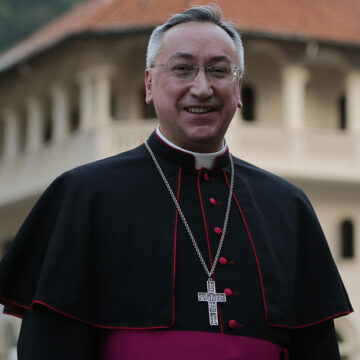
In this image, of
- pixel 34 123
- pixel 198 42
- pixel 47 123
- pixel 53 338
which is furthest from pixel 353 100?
pixel 53 338

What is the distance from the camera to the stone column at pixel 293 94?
24.3 meters

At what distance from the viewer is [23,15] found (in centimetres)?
4919

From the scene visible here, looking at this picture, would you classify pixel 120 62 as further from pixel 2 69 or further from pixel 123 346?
pixel 123 346

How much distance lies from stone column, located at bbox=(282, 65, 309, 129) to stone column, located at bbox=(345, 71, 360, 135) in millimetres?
970

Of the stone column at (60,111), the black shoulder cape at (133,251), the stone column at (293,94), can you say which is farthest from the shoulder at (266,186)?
the stone column at (60,111)

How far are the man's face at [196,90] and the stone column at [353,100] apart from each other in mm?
20904

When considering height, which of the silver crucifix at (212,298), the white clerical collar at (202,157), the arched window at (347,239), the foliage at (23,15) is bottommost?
the silver crucifix at (212,298)

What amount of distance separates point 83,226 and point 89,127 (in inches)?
806

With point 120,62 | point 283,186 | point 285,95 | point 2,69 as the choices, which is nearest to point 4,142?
point 2,69

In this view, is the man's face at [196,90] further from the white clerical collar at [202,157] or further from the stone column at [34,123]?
the stone column at [34,123]

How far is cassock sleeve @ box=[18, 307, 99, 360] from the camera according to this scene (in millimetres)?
3707

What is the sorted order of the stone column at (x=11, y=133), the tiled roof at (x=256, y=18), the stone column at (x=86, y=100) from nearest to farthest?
the tiled roof at (x=256, y=18), the stone column at (x=86, y=100), the stone column at (x=11, y=133)

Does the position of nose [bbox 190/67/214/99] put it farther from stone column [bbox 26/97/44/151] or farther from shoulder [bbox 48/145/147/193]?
stone column [bbox 26/97/44/151]

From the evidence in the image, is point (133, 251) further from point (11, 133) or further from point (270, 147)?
point (11, 133)
